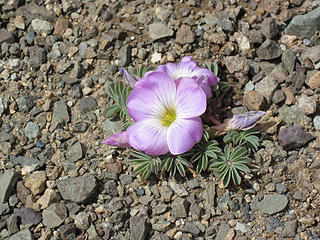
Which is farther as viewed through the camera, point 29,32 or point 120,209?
point 29,32

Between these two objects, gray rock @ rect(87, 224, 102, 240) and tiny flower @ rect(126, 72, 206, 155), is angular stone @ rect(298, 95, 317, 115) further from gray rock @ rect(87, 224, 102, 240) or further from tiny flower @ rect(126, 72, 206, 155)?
gray rock @ rect(87, 224, 102, 240)

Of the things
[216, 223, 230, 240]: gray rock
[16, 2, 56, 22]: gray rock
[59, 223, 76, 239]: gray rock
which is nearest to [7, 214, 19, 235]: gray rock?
[59, 223, 76, 239]: gray rock

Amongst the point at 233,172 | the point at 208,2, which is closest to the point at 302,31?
the point at 208,2

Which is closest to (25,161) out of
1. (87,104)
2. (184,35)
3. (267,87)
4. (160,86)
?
(87,104)

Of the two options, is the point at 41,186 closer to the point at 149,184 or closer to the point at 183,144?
the point at 149,184

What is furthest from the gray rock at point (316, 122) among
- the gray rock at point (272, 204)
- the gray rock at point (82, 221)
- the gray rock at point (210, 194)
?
the gray rock at point (82, 221)

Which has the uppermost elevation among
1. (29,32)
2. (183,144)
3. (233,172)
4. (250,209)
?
(29,32)
